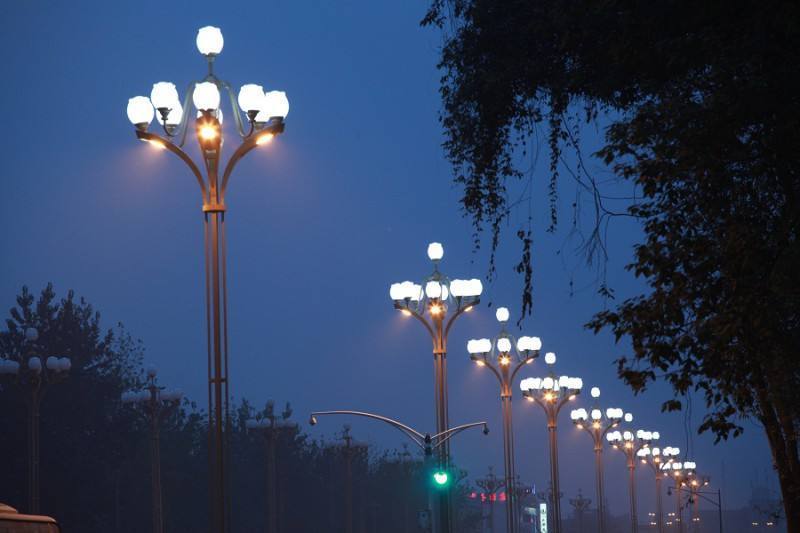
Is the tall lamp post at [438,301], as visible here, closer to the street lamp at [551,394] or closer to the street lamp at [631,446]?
the street lamp at [551,394]

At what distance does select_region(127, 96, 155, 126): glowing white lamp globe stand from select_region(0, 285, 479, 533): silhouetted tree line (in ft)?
48.9

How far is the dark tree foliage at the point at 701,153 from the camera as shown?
34.0 ft

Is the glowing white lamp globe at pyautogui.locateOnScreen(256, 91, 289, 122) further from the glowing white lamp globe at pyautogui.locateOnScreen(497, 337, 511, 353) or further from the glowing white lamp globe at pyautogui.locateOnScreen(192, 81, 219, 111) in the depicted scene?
the glowing white lamp globe at pyautogui.locateOnScreen(497, 337, 511, 353)

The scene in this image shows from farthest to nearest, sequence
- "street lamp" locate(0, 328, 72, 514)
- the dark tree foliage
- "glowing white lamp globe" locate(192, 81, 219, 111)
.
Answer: "street lamp" locate(0, 328, 72, 514)
"glowing white lamp globe" locate(192, 81, 219, 111)
the dark tree foliage

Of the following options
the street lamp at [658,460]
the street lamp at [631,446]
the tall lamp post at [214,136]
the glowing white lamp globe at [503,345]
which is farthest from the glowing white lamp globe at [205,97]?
the street lamp at [658,460]

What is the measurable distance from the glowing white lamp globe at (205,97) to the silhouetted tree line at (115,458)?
15411 mm

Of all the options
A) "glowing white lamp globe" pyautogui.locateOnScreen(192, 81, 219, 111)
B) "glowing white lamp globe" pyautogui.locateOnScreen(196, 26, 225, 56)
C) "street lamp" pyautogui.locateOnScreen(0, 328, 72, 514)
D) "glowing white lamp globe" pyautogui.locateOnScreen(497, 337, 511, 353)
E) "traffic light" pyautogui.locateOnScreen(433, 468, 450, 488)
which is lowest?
"traffic light" pyautogui.locateOnScreen(433, 468, 450, 488)

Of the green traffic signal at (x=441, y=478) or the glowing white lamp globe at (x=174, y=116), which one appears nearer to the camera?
the glowing white lamp globe at (x=174, y=116)

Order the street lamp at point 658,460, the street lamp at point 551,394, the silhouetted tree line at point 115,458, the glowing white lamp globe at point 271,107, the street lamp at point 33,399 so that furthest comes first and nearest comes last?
the street lamp at point 658,460 → the silhouetted tree line at point 115,458 → the street lamp at point 551,394 → the street lamp at point 33,399 → the glowing white lamp globe at point 271,107

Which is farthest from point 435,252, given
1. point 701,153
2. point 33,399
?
point 701,153

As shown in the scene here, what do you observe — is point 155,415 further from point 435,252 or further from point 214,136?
point 214,136

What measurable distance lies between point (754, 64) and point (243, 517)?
268 ft

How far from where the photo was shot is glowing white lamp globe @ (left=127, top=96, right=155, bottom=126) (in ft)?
53.4

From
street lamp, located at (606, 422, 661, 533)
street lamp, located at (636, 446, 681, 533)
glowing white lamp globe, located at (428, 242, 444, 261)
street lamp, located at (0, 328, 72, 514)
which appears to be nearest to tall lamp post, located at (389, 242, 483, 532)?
glowing white lamp globe, located at (428, 242, 444, 261)
